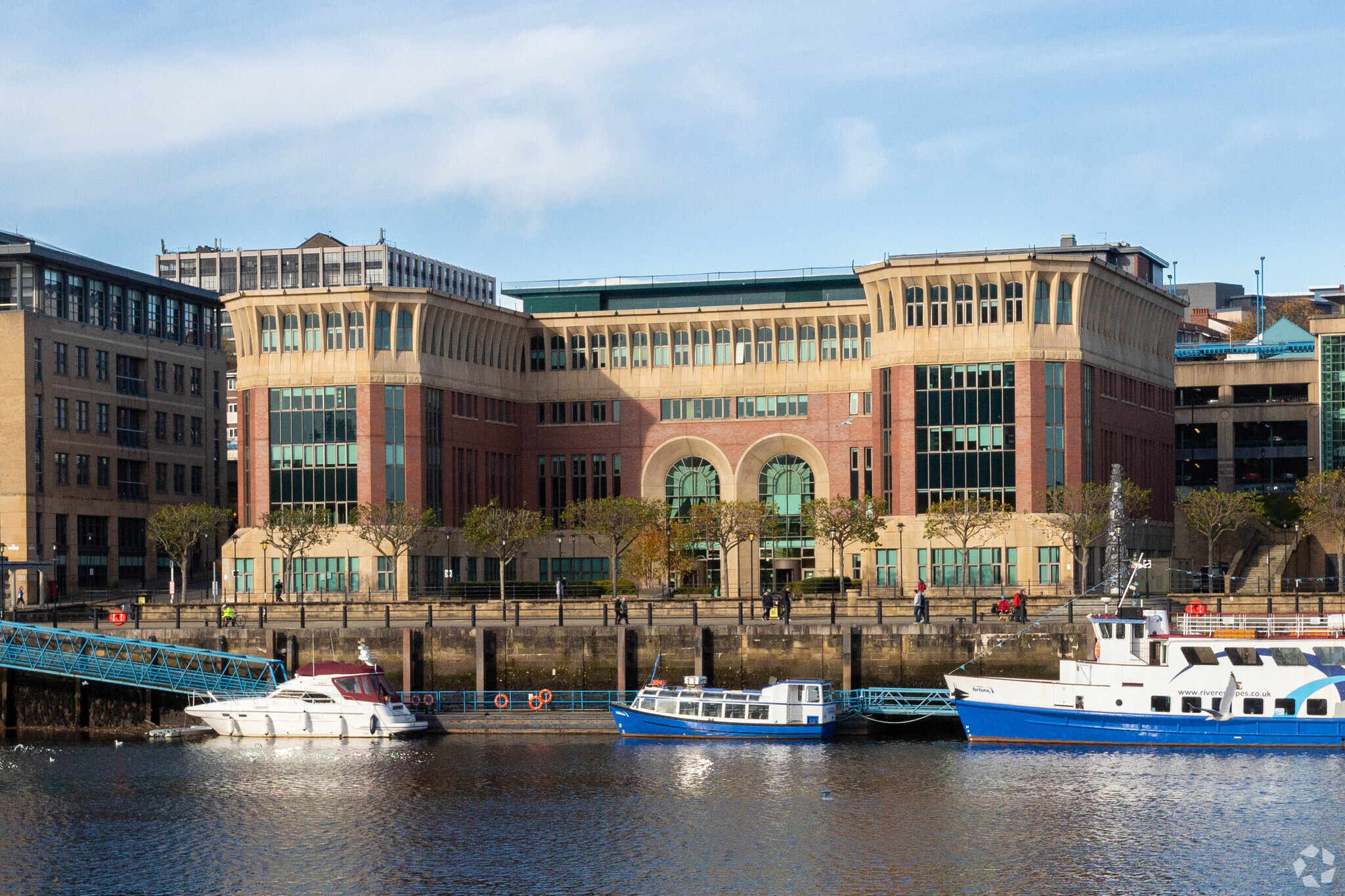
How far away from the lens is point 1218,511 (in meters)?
119

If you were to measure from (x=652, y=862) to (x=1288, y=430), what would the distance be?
12196cm

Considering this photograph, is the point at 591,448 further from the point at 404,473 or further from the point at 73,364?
the point at 73,364

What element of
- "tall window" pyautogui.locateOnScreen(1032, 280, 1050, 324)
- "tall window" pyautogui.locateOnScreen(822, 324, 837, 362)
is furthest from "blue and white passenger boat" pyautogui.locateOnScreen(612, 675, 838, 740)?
"tall window" pyautogui.locateOnScreen(822, 324, 837, 362)

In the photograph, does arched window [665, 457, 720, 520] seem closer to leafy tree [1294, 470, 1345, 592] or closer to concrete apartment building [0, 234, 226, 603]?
leafy tree [1294, 470, 1345, 592]

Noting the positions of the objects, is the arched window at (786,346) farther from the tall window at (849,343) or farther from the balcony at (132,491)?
the balcony at (132,491)

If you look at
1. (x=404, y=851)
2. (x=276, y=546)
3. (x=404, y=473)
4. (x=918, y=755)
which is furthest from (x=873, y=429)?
(x=404, y=851)

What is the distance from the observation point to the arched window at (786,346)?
13375cm

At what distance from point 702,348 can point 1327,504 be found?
4407cm

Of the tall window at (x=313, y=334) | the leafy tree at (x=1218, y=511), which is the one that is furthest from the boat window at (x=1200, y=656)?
the tall window at (x=313, y=334)

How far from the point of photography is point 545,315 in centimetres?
13850

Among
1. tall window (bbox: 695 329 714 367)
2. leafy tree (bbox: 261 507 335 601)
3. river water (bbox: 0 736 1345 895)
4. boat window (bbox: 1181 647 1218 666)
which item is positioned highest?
tall window (bbox: 695 329 714 367)

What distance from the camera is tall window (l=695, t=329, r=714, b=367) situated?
444 ft

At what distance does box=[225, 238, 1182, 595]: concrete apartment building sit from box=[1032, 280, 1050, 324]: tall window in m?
0.13

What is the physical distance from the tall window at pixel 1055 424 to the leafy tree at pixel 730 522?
18172 millimetres
